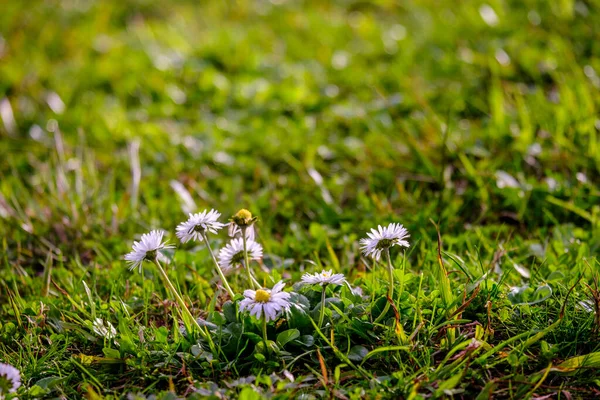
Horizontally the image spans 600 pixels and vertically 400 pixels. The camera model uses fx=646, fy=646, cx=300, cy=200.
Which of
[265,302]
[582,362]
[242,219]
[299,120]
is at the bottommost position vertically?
[582,362]

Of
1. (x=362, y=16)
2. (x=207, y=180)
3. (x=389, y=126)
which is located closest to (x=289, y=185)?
(x=207, y=180)

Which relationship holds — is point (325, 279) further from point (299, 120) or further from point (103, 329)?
point (299, 120)

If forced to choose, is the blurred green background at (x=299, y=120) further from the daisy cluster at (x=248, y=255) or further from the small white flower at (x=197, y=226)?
the small white flower at (x=197, y=226)

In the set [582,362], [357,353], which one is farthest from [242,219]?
[582,362]

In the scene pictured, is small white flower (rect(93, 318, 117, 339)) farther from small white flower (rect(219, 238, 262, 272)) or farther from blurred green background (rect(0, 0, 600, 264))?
blurred green background (rect(0, 0, 600, 264))

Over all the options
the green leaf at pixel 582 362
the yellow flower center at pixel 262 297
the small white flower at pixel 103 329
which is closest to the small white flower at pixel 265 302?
the yellow flower center at pixel 262 297

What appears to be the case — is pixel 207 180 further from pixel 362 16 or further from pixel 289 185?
pixel 362 16
